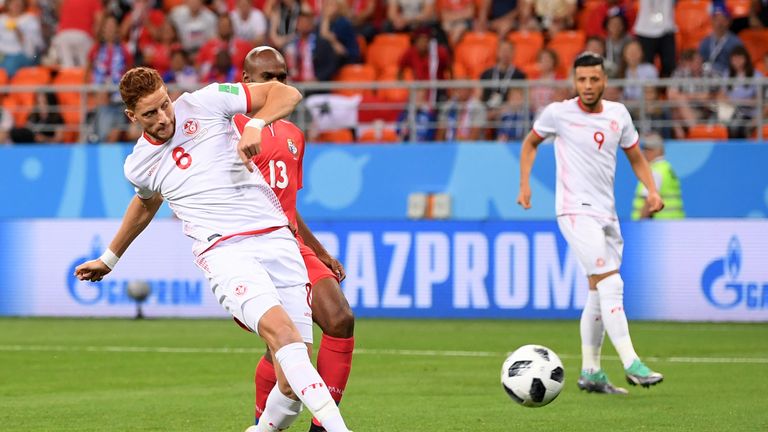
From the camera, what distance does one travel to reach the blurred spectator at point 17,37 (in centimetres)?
2328

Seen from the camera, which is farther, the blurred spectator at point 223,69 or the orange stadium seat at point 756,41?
the blurred spectator at point 223,69

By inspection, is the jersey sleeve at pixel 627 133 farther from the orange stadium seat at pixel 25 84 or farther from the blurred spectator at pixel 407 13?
the orange stadium seat at pixel 25 84

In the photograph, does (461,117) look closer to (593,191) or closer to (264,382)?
(593,191)

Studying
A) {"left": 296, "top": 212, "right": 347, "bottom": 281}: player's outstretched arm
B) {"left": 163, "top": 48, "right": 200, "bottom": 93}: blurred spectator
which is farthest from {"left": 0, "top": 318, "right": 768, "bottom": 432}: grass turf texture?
{"left": 163, "top": 48, "right": 200, "bottom": 93}: blurred spectator

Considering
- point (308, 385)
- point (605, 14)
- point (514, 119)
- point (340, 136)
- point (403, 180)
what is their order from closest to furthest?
point (308, 385) < point (514, 119) < point (403, 180) < point (340, 136) < point (605, 14)

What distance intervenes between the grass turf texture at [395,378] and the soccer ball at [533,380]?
0.51 ft

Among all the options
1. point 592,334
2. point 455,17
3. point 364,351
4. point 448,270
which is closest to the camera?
point 592,334

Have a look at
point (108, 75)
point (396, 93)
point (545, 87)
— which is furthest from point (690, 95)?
point (108, 75)

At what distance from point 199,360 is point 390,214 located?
7300 millimetres

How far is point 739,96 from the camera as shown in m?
18.4

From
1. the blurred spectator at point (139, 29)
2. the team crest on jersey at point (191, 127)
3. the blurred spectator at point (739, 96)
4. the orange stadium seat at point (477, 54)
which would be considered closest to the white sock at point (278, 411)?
the team crest on jersey at point (191, 127)

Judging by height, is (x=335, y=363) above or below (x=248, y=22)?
below

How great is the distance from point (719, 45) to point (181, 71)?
7.97m

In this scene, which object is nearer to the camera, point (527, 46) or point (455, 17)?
point (527, 46)
